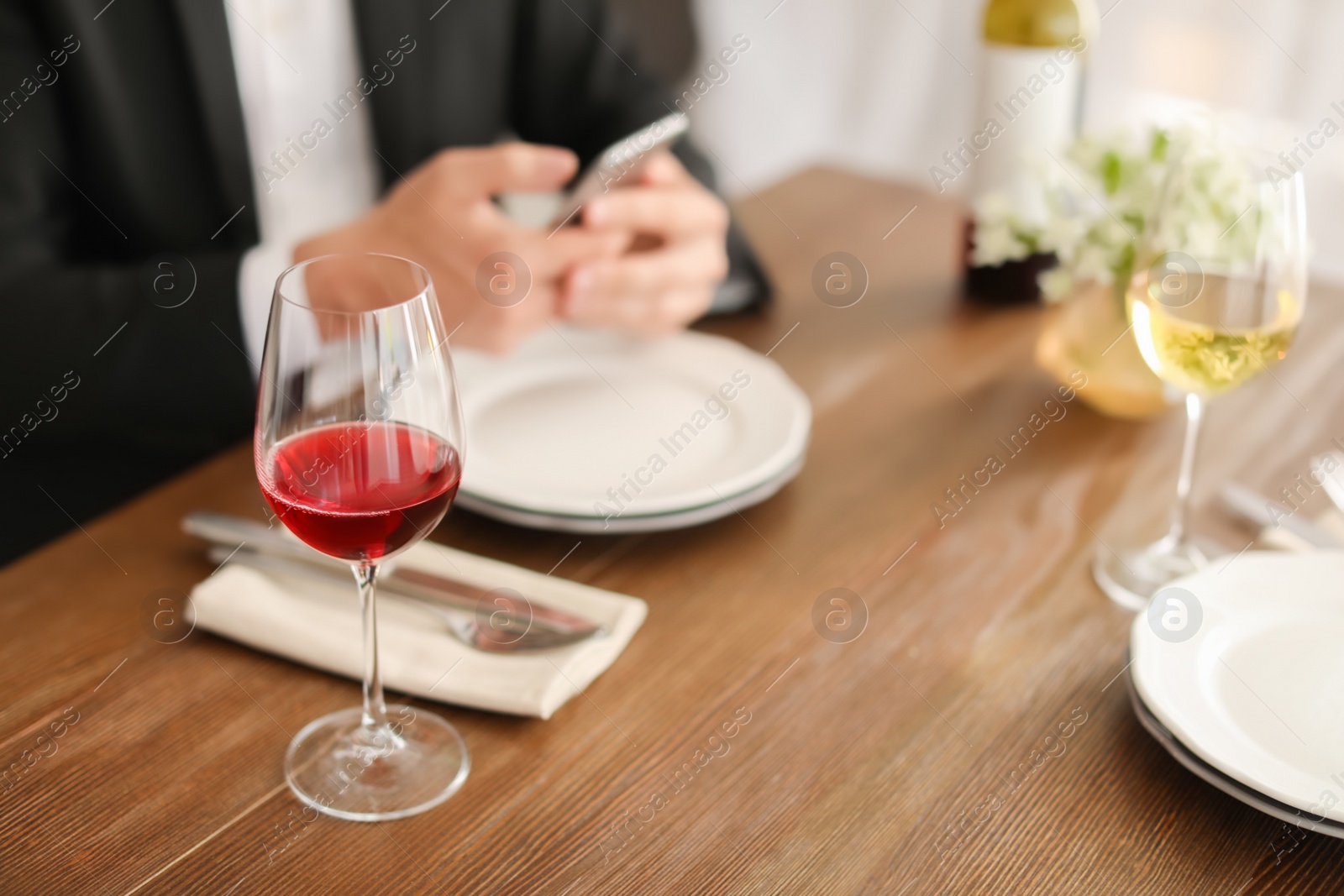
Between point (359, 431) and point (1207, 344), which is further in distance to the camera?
point (1207, 344)

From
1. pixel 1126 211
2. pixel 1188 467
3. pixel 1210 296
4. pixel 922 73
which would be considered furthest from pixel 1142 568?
pixel 922 73

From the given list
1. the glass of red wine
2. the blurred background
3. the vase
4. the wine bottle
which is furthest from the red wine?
the blurred background

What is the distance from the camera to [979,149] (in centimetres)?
118

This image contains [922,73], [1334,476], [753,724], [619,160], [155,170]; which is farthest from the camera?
[922,73]

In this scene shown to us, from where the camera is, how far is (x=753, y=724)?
661 mm

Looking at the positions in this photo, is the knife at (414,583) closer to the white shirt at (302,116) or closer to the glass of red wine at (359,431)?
the glass of red wine at (359,431)

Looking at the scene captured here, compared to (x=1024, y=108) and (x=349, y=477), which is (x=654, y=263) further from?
(x=349, y=477)

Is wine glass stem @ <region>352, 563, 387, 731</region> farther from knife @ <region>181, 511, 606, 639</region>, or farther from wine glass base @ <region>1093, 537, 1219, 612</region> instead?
wine glass base @ <region>1093, 537, 1219, 612</region>

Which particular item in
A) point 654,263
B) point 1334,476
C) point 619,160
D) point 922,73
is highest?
point 619,160

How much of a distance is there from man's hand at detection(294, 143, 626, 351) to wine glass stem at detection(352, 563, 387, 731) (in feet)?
1.50

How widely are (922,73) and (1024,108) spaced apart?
2.30 metres

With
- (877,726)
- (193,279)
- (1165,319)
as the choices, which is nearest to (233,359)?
(193,279)

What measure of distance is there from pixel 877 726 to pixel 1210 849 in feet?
0.61

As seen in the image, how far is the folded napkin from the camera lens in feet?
2.18
